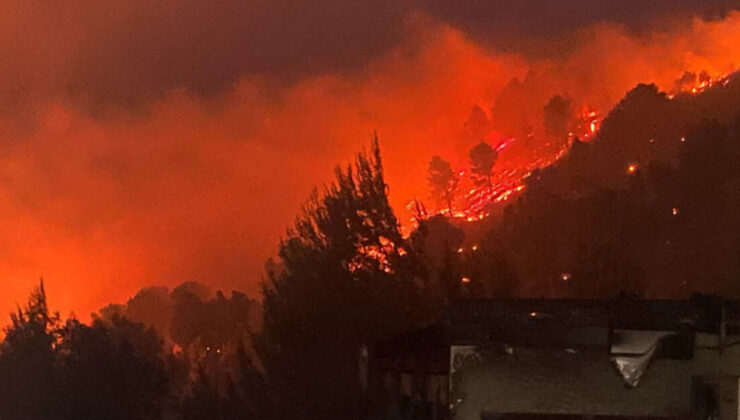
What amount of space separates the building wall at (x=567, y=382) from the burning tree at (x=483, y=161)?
208ft

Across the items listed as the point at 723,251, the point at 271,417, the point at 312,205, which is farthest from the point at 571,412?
the point at 723,251

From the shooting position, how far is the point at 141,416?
101 feet

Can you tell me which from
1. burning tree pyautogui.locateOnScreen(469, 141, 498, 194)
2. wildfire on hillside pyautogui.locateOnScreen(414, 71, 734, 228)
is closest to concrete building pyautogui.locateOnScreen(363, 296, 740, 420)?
wildfire on hillside pyautogui.locateOnScreen(414, 71, 734, 228)

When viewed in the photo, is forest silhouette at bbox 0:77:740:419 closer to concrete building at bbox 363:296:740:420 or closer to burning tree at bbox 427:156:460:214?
concrete building at bbox 363:296:740:420

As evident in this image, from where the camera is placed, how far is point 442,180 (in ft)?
234

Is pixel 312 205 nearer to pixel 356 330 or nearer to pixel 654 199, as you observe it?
pixel 356 330

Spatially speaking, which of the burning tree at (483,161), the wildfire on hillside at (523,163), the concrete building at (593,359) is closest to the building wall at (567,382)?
the concrete building at (593,359)

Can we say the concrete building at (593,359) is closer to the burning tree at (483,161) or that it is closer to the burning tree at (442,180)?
the burning tree at (442,180)

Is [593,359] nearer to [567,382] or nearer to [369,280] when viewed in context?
[567,382]

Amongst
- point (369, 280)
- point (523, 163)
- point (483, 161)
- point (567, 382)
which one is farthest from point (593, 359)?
point (523, 163)

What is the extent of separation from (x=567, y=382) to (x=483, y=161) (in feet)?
210

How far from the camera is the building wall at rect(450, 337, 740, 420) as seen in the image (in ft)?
26.3

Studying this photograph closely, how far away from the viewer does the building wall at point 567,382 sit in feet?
26.3

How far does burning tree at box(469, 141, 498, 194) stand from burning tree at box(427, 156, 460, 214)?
1755 mm
